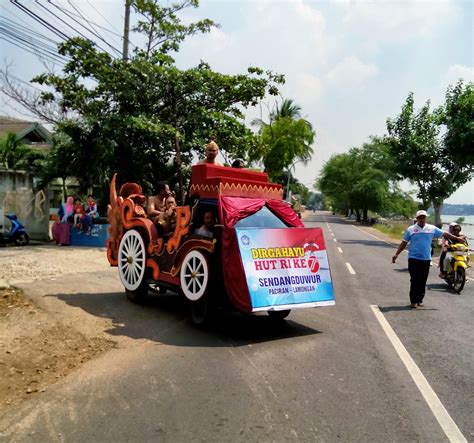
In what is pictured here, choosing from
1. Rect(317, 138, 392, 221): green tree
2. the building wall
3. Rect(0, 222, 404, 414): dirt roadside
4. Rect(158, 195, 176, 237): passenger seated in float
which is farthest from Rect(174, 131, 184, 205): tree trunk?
Rect(317, 138, 392, 221): green tree

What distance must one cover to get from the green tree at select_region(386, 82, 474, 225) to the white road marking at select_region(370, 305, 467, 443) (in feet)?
71.2

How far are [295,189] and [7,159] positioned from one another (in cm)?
6114

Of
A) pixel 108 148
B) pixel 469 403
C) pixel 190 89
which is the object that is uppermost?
pixel 190 89

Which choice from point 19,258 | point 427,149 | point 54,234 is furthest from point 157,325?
point 427,149

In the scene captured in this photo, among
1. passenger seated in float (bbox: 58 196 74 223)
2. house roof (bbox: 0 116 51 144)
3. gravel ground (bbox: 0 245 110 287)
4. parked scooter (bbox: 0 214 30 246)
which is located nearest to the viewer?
gravel ground (bbox: 0 245 110 287)

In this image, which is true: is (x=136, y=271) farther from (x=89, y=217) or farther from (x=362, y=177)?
(x=362, y=177)

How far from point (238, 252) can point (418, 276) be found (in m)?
4.15

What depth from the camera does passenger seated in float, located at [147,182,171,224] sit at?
837 cm

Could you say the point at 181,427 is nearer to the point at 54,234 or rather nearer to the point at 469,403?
the point at 469,403

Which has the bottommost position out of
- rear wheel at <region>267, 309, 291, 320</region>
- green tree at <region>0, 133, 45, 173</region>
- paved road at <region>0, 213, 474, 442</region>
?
paved road at <region>0, 213, 474, 442</region>

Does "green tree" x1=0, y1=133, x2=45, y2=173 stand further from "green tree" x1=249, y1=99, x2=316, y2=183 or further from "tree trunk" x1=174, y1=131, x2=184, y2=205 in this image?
"green tree" x1=249, y1=99, x2=316, y2=183

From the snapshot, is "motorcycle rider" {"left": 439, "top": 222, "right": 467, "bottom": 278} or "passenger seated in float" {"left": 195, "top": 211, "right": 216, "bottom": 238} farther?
"motorcycle rider" {"left": 439, "top": 222, "right": 467, "bottom": 278}

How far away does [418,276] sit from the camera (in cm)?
898

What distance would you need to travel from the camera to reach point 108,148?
16.8 meters
